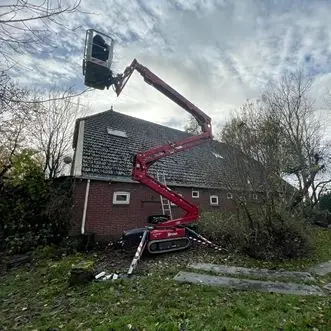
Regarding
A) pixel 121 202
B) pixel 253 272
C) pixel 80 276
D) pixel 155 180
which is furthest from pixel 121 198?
pixel 253 272

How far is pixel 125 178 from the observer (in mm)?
11188

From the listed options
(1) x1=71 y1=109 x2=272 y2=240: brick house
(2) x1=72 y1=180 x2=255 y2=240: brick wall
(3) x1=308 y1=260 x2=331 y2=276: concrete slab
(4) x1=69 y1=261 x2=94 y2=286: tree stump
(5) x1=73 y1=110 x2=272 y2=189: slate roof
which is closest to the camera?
(4) x1=69 y1=261 x2=94 y2=286: tree stump

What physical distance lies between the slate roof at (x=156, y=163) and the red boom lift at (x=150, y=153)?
1596 millimetres

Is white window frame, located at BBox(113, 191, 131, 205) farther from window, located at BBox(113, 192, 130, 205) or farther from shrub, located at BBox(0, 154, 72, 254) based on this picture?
shrub, located at BBox(0, 154, 72, 254)

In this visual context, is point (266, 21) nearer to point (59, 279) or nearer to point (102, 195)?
point (102, 195)

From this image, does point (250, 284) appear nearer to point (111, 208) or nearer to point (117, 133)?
point (111, 208)

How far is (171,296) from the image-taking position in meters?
4.66

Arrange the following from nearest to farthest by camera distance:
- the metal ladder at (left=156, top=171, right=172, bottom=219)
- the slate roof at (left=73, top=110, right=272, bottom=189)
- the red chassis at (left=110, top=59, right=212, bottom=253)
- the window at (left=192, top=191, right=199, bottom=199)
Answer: the red chassis at (left=110, top=59, right=212, bottom=253), the slate roof at (left=73, top=110, right=272, bottom=189), the metal ladder at (left=156, top=171, right=172, bottom=219), the window at (left=192, top=191, right=199, bottom=199)

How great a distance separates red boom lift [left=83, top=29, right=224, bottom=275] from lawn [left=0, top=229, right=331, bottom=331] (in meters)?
1.37

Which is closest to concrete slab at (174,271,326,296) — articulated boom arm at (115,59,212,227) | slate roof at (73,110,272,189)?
articulated boom arm at (115,59,212,227)

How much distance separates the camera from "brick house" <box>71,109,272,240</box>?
894 cm

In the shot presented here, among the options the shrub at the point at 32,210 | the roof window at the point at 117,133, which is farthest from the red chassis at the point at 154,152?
the roof window at the point at 117,133

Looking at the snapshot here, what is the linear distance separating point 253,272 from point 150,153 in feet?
15.7

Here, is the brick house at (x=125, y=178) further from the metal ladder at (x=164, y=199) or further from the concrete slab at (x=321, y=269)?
the concrete slab at (x=321, y=269)
